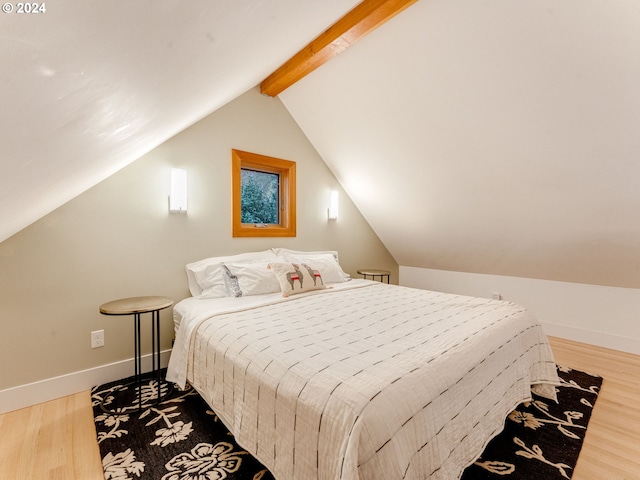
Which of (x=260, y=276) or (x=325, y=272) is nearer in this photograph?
(x=260, y=276)

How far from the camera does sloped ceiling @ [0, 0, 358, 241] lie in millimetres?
466

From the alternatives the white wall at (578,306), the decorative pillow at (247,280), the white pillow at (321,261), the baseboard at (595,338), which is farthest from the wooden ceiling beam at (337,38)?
the baseboard at (595,338)

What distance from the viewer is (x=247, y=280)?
2633 millimetres

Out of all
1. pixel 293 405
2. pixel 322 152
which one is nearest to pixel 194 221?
pixel 322 152

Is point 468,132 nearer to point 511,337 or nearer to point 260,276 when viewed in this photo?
point 511,337

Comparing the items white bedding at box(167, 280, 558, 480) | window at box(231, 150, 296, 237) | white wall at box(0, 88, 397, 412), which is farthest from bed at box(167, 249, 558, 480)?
window at box(231, 150, 296, 237)

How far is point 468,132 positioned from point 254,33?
78.2 inches

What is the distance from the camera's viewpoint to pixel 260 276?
267 cm

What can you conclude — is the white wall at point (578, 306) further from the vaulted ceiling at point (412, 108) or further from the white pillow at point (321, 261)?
the white pillow at point (321, 261)

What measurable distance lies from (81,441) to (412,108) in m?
3.23

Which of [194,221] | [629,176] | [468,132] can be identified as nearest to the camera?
[629,176]

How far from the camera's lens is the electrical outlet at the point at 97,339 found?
2301mm

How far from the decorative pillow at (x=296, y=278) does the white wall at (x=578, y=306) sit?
2560 mm

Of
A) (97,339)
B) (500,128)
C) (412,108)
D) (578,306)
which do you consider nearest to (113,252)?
(97,339)
